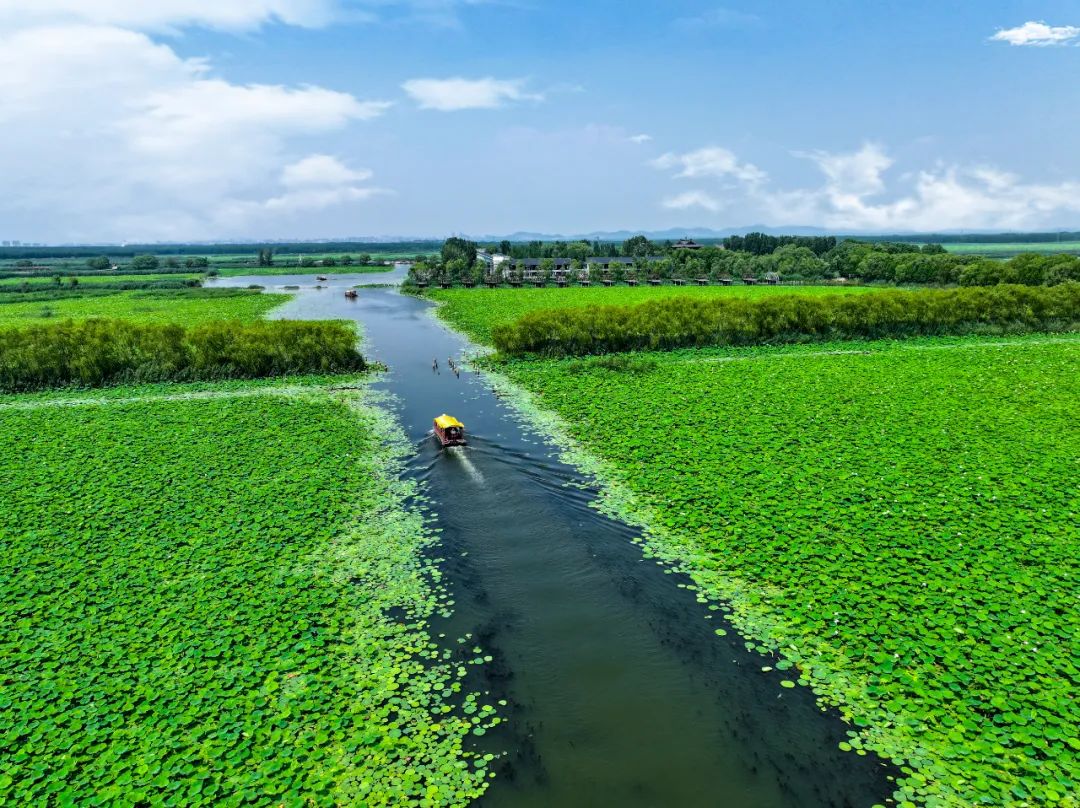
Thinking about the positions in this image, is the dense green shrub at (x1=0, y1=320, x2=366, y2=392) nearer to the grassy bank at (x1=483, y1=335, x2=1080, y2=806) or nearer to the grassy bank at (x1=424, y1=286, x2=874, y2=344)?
the grassy bank at (x1=424, y1=286, x2=874, y2=344)

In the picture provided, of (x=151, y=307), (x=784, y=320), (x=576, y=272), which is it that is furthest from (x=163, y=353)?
(x=576, y=272)

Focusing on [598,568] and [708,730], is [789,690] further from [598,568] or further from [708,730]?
[598,568]

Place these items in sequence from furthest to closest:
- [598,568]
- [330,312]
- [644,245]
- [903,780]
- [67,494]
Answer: [644,245] → [330,312] → [67,494] → [598,568] → [903,780]

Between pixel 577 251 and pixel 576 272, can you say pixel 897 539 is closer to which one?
pixel 576 272

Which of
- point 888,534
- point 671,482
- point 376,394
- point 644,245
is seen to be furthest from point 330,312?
point 644,245

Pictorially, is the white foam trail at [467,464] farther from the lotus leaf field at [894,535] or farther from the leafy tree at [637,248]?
the leafy tree at [637,248]

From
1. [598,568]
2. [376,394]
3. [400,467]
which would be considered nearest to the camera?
[598,568]
